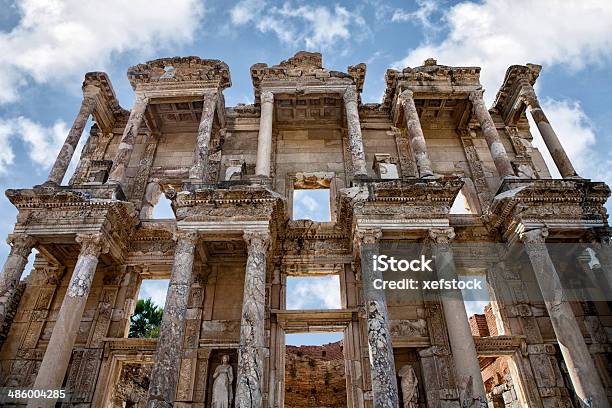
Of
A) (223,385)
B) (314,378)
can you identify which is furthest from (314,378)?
(223,385)

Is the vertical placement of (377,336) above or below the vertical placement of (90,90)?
below

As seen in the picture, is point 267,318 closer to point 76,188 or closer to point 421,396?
point 421,396

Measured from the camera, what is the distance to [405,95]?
14.6 meters

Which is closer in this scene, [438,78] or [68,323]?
[68,323]

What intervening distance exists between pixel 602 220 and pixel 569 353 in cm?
393

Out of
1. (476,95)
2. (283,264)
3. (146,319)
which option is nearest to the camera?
(283,264)

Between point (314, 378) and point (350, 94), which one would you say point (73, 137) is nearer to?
point (350, 94)

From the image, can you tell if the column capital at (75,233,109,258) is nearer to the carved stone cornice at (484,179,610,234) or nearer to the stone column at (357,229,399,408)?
the stone column at (357,229,399,408)

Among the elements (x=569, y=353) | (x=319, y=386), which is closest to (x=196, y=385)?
(x=319, y=386)

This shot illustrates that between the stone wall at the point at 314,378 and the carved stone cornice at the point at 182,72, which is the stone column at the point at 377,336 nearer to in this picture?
the carved stone cornice at the point at 182,72

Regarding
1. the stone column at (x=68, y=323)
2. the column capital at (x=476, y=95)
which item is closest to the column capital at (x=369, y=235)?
the stone column at (x=68, y=323)

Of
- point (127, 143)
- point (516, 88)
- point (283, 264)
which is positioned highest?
point (516, 88)

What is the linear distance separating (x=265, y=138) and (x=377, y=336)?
720cm

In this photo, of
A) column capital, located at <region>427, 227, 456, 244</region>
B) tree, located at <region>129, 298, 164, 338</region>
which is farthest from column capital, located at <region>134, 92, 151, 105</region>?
tree, located at <region>129, 298, 164, 338</region>
